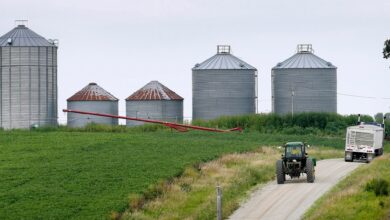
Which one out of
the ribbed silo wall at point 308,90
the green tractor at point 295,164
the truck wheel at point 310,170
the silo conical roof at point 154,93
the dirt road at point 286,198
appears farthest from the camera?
the silo conical roof at point 154,93

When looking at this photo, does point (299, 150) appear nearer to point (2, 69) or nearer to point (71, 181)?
point (71, 181)

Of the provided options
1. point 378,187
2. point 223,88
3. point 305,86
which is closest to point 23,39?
point 223,88

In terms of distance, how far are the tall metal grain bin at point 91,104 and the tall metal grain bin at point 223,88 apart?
8021 millimetres

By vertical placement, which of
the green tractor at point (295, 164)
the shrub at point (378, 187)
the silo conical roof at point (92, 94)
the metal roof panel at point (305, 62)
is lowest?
the shrub at point (378, 187)

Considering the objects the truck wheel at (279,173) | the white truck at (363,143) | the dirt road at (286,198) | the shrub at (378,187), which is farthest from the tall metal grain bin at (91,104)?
the shrub at (378,187)

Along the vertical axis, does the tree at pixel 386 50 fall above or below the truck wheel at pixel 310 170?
above

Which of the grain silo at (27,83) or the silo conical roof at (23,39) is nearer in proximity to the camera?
the grain silo at (27,83)

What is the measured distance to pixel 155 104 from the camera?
325ft

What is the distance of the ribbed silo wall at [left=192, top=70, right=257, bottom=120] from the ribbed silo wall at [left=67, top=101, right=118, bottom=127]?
797 cm

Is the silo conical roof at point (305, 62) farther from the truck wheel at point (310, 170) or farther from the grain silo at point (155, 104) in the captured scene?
the truck wheel at point (310, 170)

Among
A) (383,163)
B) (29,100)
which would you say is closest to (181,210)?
(383,163)

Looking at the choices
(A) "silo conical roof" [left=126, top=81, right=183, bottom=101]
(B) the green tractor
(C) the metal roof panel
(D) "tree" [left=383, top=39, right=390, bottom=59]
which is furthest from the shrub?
(A) "silo conical roof" [left=126, top=81, right=183, bottom=101]

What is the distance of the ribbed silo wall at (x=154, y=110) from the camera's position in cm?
9906

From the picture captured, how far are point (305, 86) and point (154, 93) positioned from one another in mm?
14293
